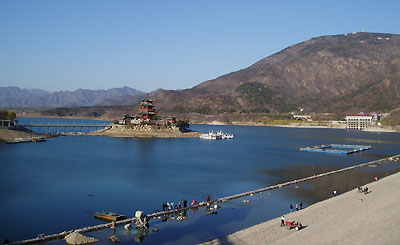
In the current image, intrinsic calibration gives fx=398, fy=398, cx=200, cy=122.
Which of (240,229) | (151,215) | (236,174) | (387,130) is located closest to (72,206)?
(151,215)

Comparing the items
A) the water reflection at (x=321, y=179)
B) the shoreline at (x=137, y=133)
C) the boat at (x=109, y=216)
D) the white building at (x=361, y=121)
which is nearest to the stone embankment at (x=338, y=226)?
the water reflection at (x=321, y=179)

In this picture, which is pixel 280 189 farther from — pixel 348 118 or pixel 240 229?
pixel 348 118

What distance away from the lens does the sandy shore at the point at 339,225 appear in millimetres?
20984

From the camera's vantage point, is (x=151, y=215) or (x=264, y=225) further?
(x=151, y=215)

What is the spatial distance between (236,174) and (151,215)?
22713 mm

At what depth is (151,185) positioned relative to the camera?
41.3 m

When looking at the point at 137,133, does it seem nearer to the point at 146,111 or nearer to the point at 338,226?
the point at 146,111

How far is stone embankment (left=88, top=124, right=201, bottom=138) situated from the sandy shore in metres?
81.8

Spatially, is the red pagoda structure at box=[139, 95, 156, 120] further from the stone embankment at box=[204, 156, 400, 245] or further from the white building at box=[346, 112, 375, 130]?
the white building at box=[346, 112, 375, 130]

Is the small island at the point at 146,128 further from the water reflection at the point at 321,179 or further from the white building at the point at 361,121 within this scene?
the white building at the point at 361,121

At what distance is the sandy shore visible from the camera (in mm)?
20984

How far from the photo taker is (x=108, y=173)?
48375mm

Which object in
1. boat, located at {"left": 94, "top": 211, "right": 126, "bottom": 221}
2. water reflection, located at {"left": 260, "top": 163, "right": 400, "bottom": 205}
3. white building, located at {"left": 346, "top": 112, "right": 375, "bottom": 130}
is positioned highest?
white building, located at {"left": 346, "top": 112, "right": 375, "bottom": 130}

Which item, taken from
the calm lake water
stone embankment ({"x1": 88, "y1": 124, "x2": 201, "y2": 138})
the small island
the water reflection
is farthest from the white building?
the water reflection
